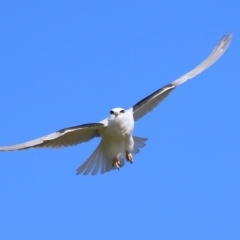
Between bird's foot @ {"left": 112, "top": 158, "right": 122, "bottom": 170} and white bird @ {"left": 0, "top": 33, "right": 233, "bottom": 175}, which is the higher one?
white bird @ {"left": 0, "top": 33, "right": 233, "bottom": 175}

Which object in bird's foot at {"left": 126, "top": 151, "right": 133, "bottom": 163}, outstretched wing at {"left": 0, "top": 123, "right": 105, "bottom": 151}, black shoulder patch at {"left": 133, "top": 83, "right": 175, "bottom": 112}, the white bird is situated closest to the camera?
outstretched wing at {"left": 0, "top": 123, "right": 105, "bottom": 151}

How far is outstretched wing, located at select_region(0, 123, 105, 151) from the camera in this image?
1505 cm

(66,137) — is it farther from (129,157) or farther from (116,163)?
(129,157)

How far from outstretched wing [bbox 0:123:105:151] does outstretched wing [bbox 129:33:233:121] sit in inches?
34.3

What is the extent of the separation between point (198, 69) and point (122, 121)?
236cm

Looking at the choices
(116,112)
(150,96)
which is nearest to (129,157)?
(116,112)

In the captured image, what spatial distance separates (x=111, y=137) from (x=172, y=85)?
1.62 metres

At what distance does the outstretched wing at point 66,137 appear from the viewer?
15055mm

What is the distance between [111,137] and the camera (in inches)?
632

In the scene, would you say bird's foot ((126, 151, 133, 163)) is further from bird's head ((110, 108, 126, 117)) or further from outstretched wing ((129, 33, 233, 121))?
bird's head ((110, 108, 126, 117))

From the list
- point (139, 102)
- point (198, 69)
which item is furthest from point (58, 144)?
point (198, 69)

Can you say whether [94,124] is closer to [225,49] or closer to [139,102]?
[139,102]

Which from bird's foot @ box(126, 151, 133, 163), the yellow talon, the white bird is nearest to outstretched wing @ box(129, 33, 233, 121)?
the white bird

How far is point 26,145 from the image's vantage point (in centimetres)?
1490
